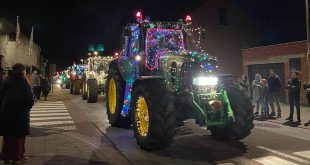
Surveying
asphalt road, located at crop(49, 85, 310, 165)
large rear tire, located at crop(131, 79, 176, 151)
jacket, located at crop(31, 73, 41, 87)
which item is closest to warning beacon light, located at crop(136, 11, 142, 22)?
large rear tire, located at crop(131, 79, 176, 151)

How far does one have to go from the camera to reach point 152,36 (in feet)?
32.4

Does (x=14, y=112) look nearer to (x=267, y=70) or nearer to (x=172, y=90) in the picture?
(x=172, y=90)

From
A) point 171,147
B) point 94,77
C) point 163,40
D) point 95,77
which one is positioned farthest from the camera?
point 95,77

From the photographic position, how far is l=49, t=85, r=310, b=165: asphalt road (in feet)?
23.1

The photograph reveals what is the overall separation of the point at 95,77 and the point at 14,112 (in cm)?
1516

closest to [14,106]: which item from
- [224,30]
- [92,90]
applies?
[92,90]

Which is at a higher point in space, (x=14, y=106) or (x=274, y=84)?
(x=274, y=84)

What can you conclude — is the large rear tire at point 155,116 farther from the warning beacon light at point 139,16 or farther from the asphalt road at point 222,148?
the warning beacon light at point 139,16

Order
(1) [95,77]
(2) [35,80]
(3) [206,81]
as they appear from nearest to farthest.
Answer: (3) [206,81] < (2) [35,80] < (1) [95,77]

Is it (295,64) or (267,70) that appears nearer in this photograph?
A: (295,64)

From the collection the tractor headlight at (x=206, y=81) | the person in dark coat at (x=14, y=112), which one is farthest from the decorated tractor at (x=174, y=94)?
the person in dark coat at (x=14, y=112)

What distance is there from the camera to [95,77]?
2164 centimetres

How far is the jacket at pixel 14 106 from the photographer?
651cm

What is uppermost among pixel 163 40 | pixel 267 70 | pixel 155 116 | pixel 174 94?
pixel 163 40
